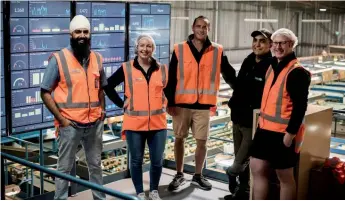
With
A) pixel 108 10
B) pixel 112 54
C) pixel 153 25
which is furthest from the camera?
pixel 153 25

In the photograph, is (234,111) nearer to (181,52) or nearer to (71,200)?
(181,52)

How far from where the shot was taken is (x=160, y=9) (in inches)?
230

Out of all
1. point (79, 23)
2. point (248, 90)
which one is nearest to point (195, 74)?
point (248, 90)

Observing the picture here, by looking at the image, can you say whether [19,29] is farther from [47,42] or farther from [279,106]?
[279,106]

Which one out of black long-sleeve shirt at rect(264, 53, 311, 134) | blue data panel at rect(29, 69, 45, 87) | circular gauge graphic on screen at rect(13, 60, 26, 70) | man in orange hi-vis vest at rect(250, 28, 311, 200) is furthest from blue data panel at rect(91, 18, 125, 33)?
black long-sleeve shirt at rect(264, 53, 311, 134)

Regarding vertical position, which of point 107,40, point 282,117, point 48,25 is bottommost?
point 282,117

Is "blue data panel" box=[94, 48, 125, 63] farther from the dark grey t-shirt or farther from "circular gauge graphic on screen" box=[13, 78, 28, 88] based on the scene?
the dark grey t-shirt

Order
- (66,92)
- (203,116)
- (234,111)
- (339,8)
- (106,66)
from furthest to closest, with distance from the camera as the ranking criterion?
1. (339,8)
2. (106,66)
3. (203,116)
4. (234,111)
5. (66,92)

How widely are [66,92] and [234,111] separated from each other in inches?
60.7

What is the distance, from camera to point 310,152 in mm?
3996

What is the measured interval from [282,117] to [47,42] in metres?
2.58

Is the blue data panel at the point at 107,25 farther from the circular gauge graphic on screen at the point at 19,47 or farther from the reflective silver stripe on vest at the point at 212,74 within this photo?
the reflective silver stripe on vest at the point at 212,74

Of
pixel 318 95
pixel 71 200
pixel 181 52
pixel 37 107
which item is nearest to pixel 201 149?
pixel 181 52

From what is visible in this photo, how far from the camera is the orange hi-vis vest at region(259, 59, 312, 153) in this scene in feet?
11.3
